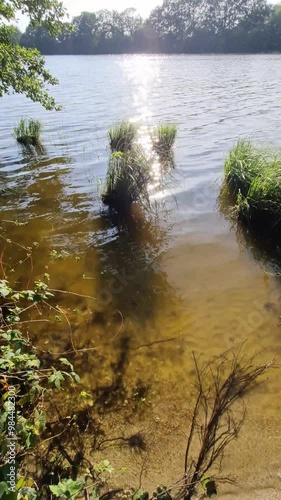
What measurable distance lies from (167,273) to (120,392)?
2268 millimetres

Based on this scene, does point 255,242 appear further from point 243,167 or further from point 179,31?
point 179,31

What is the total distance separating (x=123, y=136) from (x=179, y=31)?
308 ft

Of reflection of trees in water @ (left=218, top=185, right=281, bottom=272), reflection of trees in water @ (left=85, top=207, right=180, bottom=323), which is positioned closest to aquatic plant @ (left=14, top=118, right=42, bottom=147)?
reflection of trees in water @ (left=85, top=207, right=180, bottom=323)

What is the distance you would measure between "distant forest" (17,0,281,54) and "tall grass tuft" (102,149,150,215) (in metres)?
68.4

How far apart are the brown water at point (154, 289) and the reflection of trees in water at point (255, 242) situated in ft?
0.14

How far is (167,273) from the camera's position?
5324mm

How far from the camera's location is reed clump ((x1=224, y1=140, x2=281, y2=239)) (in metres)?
6.07

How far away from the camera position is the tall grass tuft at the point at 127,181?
6949 millimetres

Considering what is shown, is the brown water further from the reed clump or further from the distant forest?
the distant forest

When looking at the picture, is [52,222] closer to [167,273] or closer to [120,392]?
[167,273]

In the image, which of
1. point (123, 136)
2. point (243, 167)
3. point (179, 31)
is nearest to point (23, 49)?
point (123, 136)

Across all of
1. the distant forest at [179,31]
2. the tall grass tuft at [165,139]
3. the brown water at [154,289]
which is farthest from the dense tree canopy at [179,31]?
the brown water at [154,289]

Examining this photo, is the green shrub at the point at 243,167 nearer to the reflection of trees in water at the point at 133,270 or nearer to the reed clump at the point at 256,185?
the reed clump at the point at 256,185

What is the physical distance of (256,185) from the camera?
631cm
